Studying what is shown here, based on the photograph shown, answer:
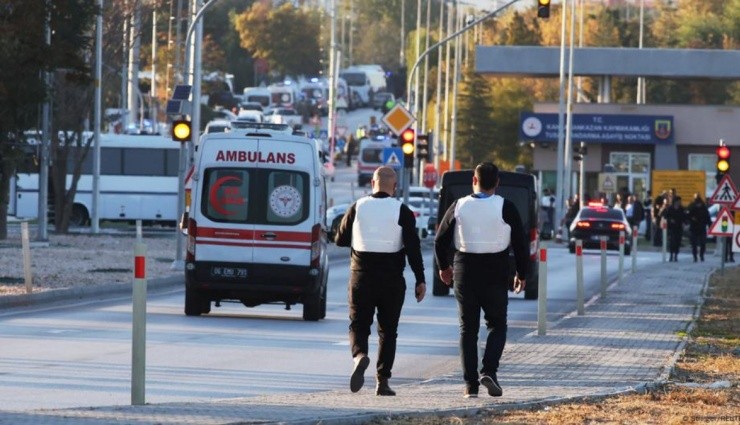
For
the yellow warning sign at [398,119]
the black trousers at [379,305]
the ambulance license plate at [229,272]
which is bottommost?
the ambulance license plate at [229,272]

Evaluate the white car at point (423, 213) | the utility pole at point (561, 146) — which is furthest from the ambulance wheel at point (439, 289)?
the utility pole at point (561, 146)

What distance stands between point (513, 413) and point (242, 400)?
1.98 m

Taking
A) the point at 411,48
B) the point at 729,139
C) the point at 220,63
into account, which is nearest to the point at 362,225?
the point at 729,139

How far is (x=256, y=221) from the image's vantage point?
2291cm

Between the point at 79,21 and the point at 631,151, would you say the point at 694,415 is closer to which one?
the point at 79,21

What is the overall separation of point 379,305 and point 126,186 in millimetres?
45900

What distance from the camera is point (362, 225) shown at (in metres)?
13.5

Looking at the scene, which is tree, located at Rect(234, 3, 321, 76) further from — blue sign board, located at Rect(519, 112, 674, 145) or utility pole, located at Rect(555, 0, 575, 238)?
utility pole, located at Rect(555, 0, 575, 238)

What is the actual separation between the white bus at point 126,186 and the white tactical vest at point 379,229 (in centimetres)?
4402

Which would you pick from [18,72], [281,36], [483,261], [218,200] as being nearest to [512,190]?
[218,200]

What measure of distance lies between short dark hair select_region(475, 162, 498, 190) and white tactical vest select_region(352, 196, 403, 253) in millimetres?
675

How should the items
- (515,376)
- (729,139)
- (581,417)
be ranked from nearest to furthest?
(581,417)
(515,376)
(729,139)

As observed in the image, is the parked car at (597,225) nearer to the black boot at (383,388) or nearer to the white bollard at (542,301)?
the white bollard at (542,301)

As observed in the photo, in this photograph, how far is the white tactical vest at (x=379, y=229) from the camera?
13.4m
